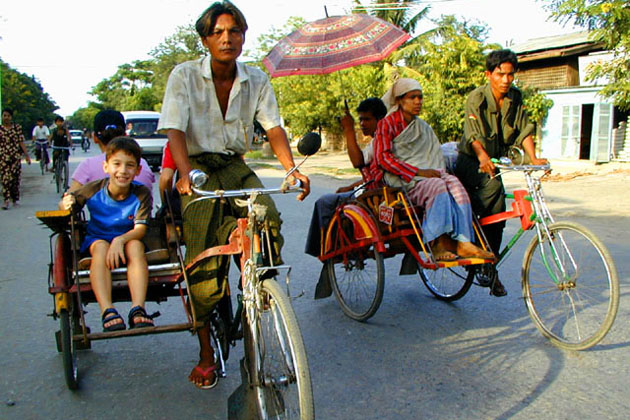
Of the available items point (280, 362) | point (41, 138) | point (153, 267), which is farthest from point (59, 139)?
point (280, 362)

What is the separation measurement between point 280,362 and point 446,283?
Answer: 10.1 feet

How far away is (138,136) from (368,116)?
16.4 meters

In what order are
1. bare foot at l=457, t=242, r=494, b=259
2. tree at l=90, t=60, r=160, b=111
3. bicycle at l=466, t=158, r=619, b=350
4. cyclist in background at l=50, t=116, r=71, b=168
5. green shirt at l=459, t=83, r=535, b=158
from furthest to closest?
tree at l=90, t=60, r=160, b=111 < cyclist in background at l=50, t=116, r=71, b=168 < green shirt at l=459, t=83, r=535, b=158 < bare foot at l=457, t=242, r=494, b=259 < bicycle at l=466, t=158, r=619, b=350

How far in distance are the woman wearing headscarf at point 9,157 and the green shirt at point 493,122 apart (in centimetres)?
955

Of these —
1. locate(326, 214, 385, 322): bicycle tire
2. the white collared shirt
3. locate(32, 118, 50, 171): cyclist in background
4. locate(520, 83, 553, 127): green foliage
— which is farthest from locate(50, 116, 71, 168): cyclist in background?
locate(520, 83, 553, 127): green foliage

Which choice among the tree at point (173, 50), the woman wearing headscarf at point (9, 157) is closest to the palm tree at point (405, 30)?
the woman wearing headscarf at point (9, 157)

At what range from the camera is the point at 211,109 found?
3.41 m

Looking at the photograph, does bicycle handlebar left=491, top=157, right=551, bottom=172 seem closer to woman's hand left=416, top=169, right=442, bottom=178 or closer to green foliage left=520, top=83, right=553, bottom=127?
woman's hand left=416, top=169, right=442, bottom=178

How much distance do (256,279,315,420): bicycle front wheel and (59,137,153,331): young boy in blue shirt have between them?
3.18ft

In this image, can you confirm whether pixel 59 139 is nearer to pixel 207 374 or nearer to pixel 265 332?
pixel 207 374

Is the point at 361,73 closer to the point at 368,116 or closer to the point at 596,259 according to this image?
the point at 368,116

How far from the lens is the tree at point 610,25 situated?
1082 centimetres

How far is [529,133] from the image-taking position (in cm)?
479

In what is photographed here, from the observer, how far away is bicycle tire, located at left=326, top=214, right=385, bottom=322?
485cm
